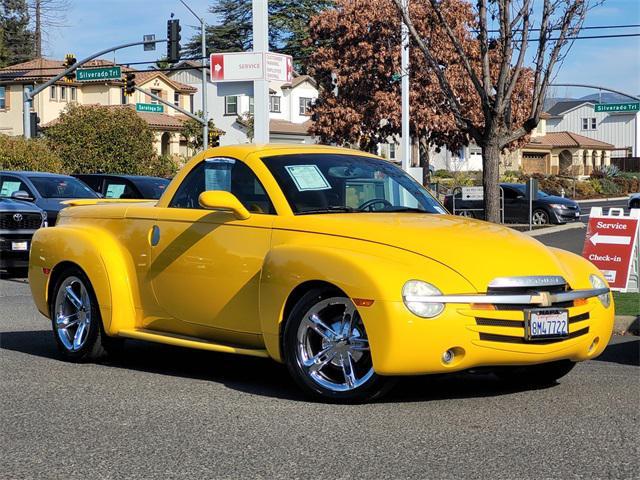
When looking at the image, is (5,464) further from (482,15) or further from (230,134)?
(230,134)

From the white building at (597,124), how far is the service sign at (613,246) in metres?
95.2

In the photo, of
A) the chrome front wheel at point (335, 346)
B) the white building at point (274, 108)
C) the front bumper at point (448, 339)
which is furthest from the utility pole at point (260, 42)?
the white building at point (274, 108)

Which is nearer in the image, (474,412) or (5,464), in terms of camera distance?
(5,464)

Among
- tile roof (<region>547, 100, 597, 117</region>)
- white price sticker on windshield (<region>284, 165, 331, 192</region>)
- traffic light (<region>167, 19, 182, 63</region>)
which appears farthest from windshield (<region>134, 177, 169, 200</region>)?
tile roof (<region>547, 100, 597, 117</region>)

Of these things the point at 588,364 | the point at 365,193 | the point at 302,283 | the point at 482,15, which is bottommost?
the point at 588,364

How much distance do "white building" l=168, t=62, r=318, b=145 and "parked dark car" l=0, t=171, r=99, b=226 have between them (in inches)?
1666

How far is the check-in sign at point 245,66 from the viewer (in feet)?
48.6

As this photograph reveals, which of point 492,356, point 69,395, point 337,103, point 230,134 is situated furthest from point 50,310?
point 230,134

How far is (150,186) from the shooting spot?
70.3ft

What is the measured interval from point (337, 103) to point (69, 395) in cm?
4236

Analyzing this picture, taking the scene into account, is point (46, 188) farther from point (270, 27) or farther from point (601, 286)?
point (270, 27)

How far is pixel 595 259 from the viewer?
45.2ft

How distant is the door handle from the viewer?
7391 mm

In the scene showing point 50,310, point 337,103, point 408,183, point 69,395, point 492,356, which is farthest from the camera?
point 337,103
